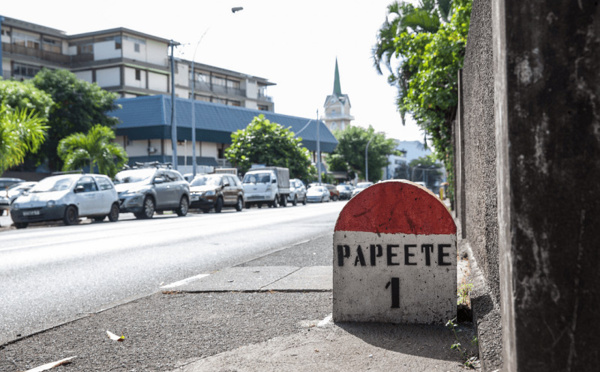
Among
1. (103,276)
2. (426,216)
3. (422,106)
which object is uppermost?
(422,106)

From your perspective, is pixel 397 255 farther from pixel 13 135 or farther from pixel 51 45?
pixel 51 45

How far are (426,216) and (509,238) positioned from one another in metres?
2.22

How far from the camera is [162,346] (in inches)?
175

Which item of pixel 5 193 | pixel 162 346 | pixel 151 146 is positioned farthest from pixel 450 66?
pixel 151 146

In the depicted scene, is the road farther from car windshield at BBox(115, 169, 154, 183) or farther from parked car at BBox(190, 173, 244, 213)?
parked car at BBox(190, 173, 244, 213)

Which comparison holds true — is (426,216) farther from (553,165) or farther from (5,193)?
(5,193)

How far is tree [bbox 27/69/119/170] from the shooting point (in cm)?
4797

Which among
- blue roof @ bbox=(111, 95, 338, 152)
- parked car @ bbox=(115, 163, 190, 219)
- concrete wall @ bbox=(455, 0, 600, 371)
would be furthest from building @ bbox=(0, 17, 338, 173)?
concrete wall @ bbox=(455, 0, 600, 371)

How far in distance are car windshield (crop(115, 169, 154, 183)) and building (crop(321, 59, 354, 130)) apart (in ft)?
354

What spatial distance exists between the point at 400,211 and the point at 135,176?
21.3m

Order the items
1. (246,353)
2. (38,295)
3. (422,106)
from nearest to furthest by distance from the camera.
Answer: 1. (246,353)
2. (38,295)
3. (422,106)

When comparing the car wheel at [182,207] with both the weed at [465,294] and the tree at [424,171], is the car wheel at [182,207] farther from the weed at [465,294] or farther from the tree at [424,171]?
the tree at [424,171]

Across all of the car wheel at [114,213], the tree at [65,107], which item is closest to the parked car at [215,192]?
the car wheel at [114,213]

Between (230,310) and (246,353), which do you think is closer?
(246,353)
